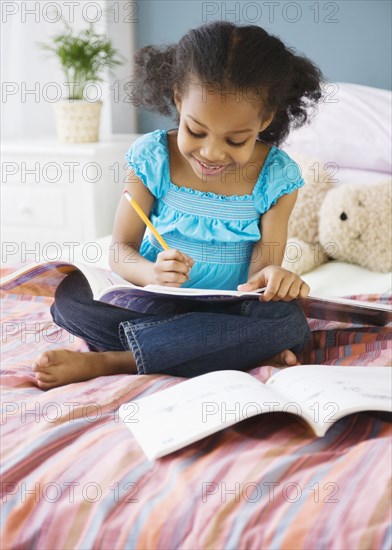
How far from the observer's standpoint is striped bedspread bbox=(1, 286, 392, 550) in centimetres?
65

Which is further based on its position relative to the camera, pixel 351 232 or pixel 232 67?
pixel 351 232

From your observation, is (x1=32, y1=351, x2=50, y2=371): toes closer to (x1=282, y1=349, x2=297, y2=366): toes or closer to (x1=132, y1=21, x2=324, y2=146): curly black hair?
(x1=282, y1=349, x2=297, y2=366): toes

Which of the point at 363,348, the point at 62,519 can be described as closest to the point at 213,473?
the point at 62,519

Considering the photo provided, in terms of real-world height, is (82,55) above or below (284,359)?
above

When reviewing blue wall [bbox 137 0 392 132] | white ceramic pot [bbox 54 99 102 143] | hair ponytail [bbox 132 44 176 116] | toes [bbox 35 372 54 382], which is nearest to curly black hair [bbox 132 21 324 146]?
hair ponytail [bbox 132 44 176 116]

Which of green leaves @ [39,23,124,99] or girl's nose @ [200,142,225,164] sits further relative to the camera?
green leaves @ [39,23,124,99]

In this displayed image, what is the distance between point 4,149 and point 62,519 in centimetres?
174

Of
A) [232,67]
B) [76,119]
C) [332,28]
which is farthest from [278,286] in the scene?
[76,119]

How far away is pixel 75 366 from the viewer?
1007 millimetres

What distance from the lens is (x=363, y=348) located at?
113cm

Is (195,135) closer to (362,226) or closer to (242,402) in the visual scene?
(242,402)

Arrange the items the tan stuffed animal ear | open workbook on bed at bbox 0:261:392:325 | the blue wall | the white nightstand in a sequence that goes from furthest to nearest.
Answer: the white nightstand, the blue wall, the tan stuffed animal ear, open workbook on bed at bbox 0:261:392:325

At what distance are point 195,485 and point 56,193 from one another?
5.42 feet

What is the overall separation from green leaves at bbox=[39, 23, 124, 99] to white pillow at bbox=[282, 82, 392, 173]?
77 cm
